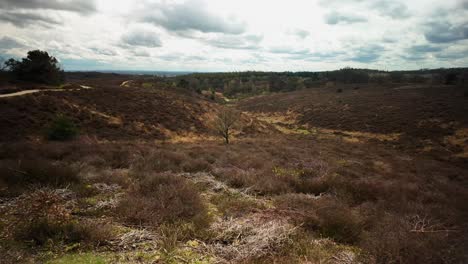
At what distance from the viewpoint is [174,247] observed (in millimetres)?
4105

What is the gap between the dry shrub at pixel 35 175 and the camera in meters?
6.50

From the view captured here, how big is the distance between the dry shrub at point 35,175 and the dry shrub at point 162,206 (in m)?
2.21

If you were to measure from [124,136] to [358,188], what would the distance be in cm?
2243

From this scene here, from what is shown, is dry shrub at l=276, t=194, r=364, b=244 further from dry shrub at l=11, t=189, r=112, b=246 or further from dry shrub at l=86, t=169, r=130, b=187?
dry shrub at l=86, t=169, r=130, b=187

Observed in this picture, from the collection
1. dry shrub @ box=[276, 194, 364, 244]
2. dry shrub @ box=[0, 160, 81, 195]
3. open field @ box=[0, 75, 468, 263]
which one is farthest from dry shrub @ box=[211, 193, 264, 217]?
dry shrub @ box=[0, 160, 81, 195]

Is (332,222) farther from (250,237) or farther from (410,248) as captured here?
(250,237)

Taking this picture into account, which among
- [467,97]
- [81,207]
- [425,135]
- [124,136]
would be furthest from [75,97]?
[467,97]

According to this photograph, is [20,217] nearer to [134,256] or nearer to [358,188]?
[134,256]

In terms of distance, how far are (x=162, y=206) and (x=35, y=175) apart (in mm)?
4444

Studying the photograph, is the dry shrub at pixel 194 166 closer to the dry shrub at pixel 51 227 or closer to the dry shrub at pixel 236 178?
the dry shrub at pixel 236 178

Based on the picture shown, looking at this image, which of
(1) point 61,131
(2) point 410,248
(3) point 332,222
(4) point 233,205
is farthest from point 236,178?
(1) point 61,131

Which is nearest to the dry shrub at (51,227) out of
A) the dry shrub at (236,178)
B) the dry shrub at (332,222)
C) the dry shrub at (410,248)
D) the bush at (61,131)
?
the dry shrub at (332,222)

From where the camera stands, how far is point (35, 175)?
22.6 ft

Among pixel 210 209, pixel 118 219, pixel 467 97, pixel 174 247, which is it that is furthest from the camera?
pixel 467 97
